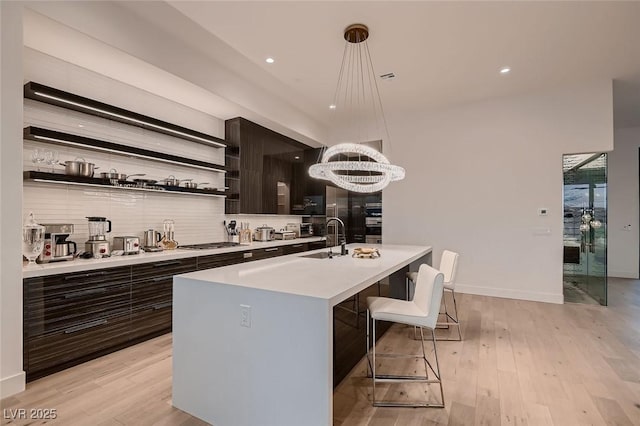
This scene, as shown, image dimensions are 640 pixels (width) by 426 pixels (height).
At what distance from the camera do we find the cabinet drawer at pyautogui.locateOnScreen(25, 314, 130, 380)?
2.30 meters

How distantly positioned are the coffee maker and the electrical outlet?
6.55 ft

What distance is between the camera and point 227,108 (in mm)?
4184

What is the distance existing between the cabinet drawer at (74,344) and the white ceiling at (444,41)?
294 cm

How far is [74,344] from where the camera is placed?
2.52 metres

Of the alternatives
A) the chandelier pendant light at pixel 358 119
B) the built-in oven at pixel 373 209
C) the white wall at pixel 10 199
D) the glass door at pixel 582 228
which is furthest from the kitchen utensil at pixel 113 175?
the glass door at pixel 582 228

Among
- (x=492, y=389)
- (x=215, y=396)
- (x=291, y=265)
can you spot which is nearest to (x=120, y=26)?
(x=291, y=265)

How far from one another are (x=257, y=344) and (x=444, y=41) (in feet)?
11.7

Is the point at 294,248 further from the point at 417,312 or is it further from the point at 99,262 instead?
the point at 417,312

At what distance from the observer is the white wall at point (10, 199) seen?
208 centimetres

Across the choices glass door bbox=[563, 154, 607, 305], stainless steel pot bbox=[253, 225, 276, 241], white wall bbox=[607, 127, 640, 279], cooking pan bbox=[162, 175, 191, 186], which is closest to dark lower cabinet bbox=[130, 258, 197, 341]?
cooking pan bbox=[162, 175, 191, 186]

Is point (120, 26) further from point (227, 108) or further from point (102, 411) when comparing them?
point (102, 411)

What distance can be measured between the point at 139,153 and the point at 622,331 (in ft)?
18.6

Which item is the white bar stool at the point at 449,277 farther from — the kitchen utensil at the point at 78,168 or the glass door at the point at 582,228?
the kitchen utensil at the point at 78,168

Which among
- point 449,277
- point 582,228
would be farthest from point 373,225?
point 582,228
